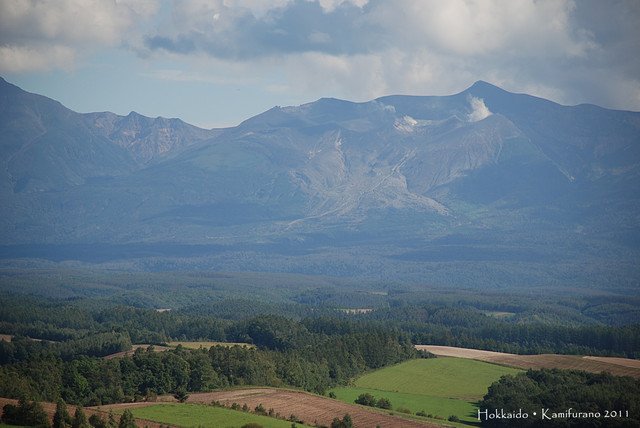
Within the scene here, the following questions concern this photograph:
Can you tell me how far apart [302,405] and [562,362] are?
3635cm

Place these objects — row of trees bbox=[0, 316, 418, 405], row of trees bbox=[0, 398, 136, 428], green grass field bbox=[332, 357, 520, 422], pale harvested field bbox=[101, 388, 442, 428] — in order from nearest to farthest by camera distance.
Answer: row of trees bbox=[0, 398, 136, 428] → pale harvested field bbox=[101, 388, 442, 428] → row of trees bbox=[0, 316, 418, 405] → green grass field bbox=[332, 357, 520, 422]

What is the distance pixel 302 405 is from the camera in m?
71.4

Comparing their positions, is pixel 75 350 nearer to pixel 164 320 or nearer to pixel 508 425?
pixel 164 320

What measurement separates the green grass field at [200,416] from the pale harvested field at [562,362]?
38.3 metres

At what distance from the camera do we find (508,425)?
233 ft

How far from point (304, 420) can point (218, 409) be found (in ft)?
17.7

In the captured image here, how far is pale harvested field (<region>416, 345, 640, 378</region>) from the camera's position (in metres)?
92.7

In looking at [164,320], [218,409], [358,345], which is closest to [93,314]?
[164,320]

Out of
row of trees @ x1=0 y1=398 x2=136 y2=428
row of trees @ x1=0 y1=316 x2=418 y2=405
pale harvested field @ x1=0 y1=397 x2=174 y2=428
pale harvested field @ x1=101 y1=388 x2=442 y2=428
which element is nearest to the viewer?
row of trees @ x1=0 y1=398 x2=136 y2=428

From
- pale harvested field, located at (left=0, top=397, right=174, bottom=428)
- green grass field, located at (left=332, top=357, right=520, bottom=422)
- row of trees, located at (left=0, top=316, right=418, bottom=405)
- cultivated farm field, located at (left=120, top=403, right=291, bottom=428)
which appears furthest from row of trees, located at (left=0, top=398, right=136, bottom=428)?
green grass field, located at (left=332, top=357, right=520, bottom=422)

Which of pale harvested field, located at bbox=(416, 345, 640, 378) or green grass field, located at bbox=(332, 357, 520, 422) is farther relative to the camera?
pale harvested field, located at bbox=(416, 345, 640, 378)

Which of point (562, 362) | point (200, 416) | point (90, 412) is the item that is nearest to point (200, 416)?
point (200, 416)

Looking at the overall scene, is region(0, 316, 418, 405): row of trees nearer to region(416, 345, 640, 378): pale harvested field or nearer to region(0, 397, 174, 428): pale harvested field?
region(0, 397, 174, 428): pale harvested field

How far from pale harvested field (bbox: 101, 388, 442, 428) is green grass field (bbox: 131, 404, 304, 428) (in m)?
2.46
